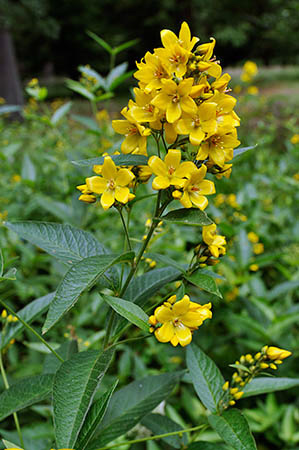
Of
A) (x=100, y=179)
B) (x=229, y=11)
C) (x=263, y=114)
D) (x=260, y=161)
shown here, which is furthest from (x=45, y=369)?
(x=229, y=11)

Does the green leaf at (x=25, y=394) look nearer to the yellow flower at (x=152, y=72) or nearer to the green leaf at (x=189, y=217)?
the green leaf at (x=189, y=217)

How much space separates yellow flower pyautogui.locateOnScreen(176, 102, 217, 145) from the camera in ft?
2.34

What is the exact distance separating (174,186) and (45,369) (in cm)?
69

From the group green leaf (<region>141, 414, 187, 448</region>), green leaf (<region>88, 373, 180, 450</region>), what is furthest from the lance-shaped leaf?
green leaf (<region>141, 414, 187, 448</region>)

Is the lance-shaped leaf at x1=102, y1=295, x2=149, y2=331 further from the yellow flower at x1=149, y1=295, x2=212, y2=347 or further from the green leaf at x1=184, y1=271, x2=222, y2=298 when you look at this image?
the green leaf at x1=184, y1=271, x2=222, y2=298

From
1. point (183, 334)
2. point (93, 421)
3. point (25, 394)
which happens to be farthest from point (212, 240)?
point (25, 394)

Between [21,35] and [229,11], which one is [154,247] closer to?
[229,11]

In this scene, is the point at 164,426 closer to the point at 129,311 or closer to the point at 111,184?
the point at 129,311

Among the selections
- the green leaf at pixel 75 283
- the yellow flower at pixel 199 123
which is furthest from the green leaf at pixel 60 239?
the yellow flower at pixel 199 123

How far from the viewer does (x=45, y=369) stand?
1089 mm

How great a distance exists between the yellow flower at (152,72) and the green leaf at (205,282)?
0.40 m

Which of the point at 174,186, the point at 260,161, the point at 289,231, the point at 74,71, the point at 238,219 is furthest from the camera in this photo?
the point at 74,71

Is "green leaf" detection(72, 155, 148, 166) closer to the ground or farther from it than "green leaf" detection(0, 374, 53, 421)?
farther from it

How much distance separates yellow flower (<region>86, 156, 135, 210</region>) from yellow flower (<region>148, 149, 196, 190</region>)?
0.06 meters
